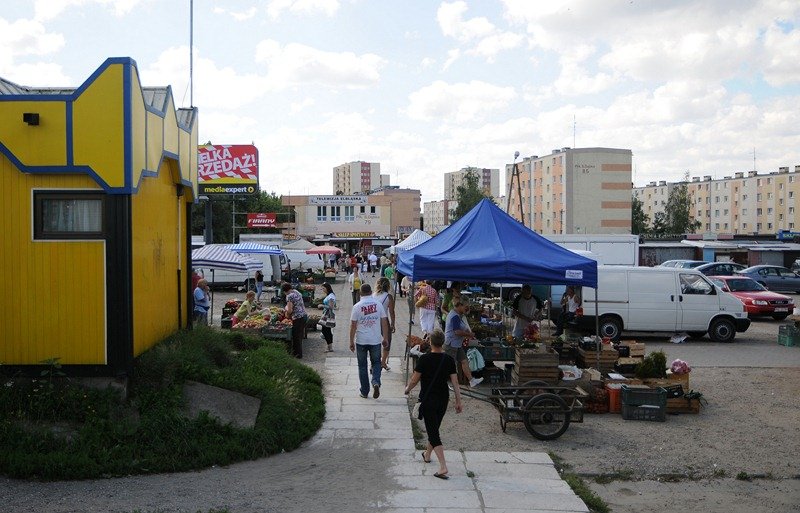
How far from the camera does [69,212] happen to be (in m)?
9.02

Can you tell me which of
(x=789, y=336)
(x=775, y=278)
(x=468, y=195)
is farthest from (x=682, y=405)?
(x=468, y=195)

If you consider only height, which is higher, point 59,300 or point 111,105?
point 111,105

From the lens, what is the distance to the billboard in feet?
138

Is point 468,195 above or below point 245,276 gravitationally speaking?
above

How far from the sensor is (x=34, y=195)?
894 cm

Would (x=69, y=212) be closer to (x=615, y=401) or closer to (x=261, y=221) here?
(x=615, y=401)

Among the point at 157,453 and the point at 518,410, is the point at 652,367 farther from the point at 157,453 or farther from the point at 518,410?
the point at 157,453

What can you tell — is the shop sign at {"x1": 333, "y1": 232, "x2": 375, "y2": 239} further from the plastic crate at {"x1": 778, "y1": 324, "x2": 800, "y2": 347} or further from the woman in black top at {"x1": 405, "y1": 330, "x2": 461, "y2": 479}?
the woman in black top at {"x1": 405, "y1": 330, "x2": 461, "y2": 479}

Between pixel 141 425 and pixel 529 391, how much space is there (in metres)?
5.06

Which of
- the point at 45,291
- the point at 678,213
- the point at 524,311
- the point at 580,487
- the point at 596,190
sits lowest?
the point at 580,487

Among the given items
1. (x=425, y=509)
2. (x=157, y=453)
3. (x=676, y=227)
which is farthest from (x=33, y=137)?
(x=676, y=227)

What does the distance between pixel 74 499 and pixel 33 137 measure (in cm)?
445

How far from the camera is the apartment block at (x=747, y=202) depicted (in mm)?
100625

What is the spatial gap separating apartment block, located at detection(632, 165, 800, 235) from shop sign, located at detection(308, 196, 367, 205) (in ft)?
191
